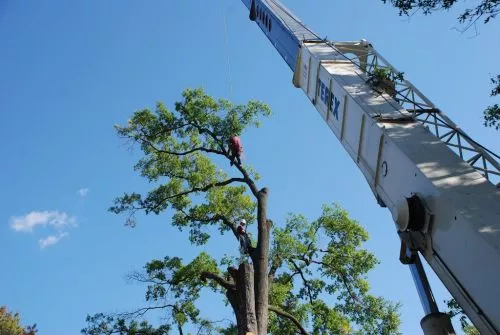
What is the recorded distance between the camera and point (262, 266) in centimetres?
838

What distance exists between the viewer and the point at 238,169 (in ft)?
35.6

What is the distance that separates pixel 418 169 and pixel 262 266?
4.17 metres

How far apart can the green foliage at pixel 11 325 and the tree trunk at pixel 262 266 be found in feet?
85.2

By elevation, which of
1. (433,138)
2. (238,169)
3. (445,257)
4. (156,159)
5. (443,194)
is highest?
(156,159)

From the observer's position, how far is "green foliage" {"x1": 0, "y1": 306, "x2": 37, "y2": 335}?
29422mm

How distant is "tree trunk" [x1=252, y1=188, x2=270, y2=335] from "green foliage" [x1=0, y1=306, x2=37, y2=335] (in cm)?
2597

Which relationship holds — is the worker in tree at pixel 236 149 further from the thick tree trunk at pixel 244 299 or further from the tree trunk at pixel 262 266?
the thick tree trunk at pixel 244 299

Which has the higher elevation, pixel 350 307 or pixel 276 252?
pixel 276 252

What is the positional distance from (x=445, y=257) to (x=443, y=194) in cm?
55

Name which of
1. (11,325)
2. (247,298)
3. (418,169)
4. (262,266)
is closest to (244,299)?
(247,298)

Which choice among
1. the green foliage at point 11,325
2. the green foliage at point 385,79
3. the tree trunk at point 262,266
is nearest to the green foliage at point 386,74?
the green foliage at point 385,79

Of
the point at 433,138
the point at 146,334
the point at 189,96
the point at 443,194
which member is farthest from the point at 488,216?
the point at 189,96

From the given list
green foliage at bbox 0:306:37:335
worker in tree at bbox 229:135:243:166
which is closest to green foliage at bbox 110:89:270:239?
worker in tree at bbox 229:135:243:166

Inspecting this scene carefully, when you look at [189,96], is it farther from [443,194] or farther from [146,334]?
[443,194]
